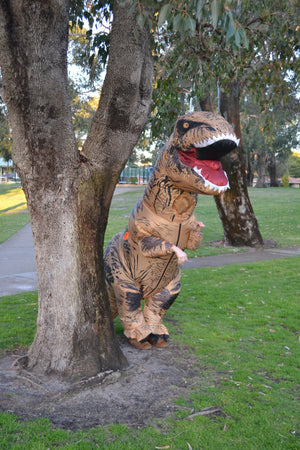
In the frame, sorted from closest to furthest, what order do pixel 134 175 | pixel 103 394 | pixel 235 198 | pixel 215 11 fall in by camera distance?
1. pixel 215 11
2. pixel 103 394
3. pixel 235 198
4. pixel 134 175

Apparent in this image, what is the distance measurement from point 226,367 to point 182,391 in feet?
2.43

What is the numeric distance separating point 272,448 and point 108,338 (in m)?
1.74

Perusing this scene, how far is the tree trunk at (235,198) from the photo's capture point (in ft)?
37.2

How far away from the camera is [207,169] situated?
426cm

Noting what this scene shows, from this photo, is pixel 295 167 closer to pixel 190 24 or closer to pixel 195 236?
pixel 195 236

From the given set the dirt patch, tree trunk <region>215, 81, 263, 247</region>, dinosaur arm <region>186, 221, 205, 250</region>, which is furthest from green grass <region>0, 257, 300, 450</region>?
tree trunk <region>215, 81, 263, 247</region>

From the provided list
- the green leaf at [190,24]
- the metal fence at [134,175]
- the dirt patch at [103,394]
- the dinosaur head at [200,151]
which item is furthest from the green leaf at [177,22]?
the metal fence at [134,175]

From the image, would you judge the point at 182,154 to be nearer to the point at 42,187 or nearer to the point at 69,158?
the point at 69,158

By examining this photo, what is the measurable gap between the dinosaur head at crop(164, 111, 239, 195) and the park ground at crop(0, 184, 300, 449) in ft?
6.08

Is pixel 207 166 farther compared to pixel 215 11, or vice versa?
pixel 207 166

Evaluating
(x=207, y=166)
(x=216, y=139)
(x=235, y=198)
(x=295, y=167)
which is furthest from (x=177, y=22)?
(x=295, y=167)

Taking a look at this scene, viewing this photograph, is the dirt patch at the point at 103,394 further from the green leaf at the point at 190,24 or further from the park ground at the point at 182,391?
the green leaf at the point at 190,24

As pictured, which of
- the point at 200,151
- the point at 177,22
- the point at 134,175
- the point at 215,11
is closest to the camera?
the point at 215,11

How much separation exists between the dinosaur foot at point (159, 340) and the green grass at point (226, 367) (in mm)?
292
